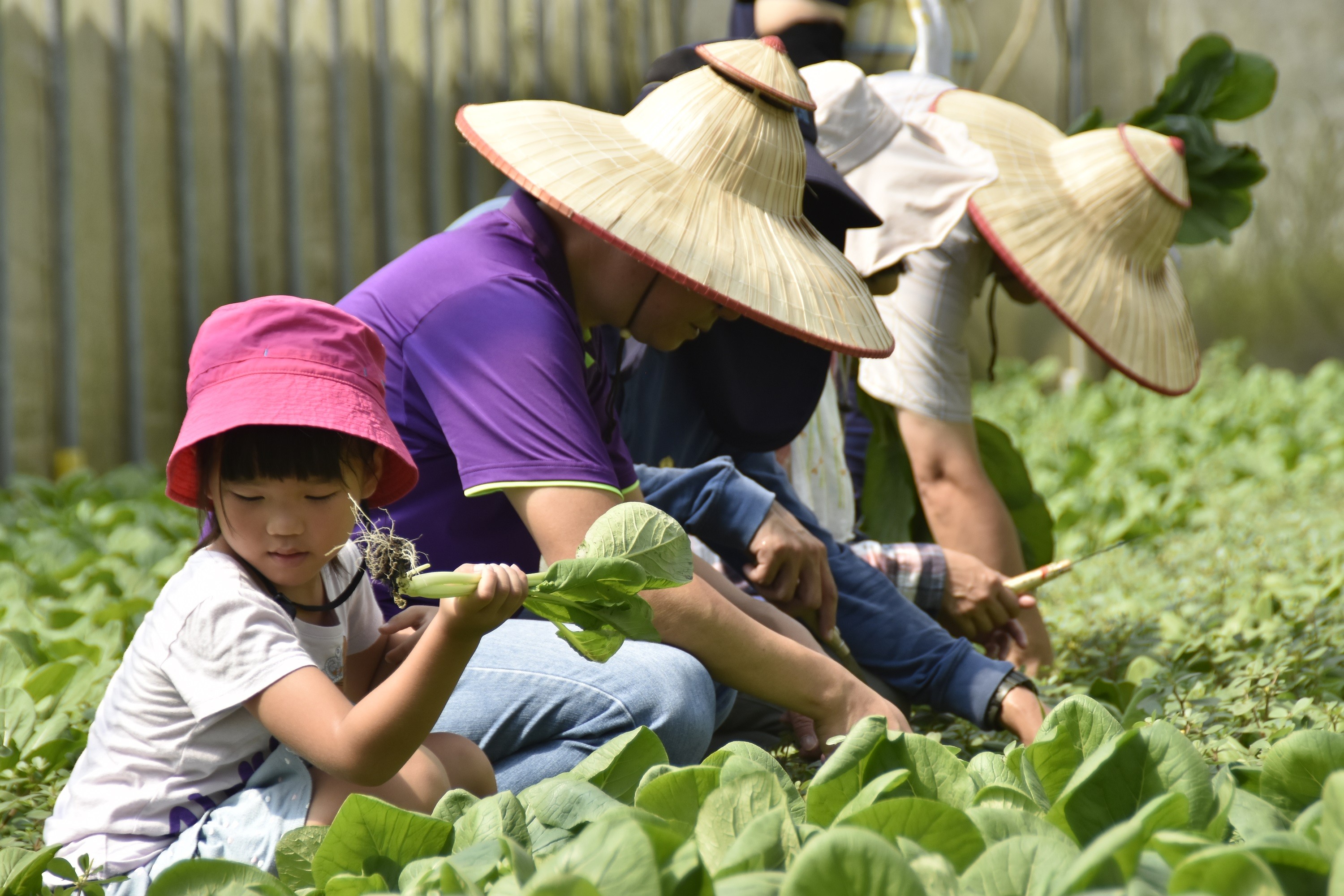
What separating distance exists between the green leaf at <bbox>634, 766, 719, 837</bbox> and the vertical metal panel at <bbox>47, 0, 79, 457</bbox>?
338 centimetres

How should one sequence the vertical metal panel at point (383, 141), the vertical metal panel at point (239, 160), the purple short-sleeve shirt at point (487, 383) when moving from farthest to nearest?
the vertical metal panel at point (383, 141), the vertical metal panel at point (239, 160), the purple short-sleeve shirt at point (487, 383)

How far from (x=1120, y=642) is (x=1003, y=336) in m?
4.26

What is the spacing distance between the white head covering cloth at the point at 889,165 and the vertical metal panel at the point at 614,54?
2869 millimetres

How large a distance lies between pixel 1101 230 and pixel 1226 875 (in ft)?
6.44

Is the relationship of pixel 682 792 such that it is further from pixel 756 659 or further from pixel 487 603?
pixel 756 659

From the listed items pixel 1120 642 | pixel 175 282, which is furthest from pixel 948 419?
pixel 175 282

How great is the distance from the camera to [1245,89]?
11.7 ft

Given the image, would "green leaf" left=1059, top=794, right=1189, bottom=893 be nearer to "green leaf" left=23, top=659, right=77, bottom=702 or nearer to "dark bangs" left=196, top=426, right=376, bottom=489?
"dark bangs" left=196, top=426, right=376, bottom=489

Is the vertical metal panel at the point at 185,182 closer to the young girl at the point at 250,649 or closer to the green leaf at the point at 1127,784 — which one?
the young girl at the point at 250,649

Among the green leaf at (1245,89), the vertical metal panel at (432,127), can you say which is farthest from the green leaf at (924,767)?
the vertical metal panel at (432,127)

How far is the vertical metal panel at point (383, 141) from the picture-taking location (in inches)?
181

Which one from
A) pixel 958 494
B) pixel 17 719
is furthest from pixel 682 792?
pixel 958 494

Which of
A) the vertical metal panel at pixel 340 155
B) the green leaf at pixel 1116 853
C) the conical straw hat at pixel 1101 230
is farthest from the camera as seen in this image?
the vertical metal panel at pixel 340 155

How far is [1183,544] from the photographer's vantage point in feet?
10.5
